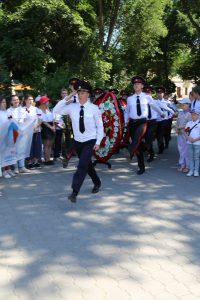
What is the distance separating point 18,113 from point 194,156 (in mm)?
4072

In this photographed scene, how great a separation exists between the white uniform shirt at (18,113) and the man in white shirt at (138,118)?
2.44m

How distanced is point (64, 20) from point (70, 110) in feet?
40.2

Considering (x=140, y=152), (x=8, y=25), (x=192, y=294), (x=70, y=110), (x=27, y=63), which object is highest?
(x=8, y=25)

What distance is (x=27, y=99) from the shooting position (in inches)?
384

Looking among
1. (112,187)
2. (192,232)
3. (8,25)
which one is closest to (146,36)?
(8,25)

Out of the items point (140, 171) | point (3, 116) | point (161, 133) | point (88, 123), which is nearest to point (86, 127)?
point (88, 123)

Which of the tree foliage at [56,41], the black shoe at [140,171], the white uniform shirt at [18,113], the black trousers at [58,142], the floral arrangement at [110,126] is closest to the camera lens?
the black shoe at [140,171]

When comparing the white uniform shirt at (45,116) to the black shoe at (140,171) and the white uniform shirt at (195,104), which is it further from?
the white uniform shirt at (195,104)

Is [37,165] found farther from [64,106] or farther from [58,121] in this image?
[64,106]

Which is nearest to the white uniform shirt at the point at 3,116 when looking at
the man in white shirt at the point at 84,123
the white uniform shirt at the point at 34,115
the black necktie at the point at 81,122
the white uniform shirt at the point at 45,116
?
the white uniform shirt at the point at 34,115

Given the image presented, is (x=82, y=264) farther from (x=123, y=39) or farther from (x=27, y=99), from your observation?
(x=123, y=39)

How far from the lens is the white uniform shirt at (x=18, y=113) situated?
936cm

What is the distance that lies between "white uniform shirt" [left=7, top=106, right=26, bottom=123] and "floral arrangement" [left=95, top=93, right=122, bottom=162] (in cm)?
176

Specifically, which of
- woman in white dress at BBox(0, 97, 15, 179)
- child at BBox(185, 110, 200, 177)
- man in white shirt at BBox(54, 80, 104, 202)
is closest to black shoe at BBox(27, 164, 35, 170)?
woman in white dress at BBox(0, 97, 15, 179)
